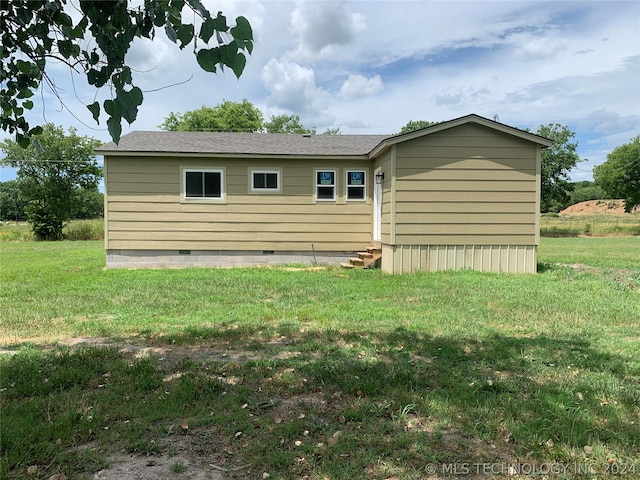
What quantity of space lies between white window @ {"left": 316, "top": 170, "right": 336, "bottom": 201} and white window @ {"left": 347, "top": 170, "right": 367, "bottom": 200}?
396mm

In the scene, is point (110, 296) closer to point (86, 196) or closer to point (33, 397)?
point (33, 397)

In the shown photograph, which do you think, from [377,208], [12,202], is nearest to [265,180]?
[377,208]

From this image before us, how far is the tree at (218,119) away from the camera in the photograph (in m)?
37.7

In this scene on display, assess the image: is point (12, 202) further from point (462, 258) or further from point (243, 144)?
point (462, 258)

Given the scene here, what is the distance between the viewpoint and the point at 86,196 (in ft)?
97.2

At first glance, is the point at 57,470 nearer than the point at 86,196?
Yes

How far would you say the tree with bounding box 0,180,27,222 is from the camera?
2720 cm

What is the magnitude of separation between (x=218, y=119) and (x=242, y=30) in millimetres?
38807

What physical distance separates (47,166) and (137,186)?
2089 centimetres

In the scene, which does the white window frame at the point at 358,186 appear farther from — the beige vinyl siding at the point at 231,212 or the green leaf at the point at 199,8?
the green leaf at the point at 199,8

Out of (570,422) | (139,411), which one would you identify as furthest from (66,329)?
(570,422)

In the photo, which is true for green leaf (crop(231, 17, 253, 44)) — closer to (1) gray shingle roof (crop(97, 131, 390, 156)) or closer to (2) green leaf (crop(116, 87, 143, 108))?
(2) green leaf (crop(116, 87, 143, 108))

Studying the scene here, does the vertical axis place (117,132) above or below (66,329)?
above

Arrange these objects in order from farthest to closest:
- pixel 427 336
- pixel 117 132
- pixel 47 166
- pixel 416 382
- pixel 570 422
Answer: pixel 47 166
pixel 427 336
pixel 416 382
pixel 570 422
pixel 117 132
